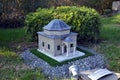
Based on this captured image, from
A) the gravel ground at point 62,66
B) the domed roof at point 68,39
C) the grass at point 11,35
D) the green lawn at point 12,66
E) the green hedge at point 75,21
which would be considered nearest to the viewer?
the green lawn at point 12,66

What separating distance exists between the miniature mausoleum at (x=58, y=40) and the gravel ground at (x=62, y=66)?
783 mm

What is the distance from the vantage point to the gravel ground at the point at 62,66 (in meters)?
9.23

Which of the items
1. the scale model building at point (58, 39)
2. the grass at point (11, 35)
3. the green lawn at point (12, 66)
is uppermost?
the scale model building at point (58, 39)

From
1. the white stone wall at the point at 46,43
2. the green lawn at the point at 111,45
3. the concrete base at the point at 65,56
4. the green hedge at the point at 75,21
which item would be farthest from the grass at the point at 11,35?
the green lawn at the point at 111,45

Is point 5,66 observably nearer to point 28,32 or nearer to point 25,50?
point 25,50

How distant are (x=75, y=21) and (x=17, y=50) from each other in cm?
380

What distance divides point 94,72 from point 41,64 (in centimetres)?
264

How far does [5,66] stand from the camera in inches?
391

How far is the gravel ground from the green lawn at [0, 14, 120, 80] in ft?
1.06

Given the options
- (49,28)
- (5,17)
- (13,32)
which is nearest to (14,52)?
(49,28)

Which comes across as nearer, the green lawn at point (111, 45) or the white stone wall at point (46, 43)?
the green lawn at point (111, 45)

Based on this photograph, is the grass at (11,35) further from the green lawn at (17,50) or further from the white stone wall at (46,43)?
the white stone wall at (46,43)

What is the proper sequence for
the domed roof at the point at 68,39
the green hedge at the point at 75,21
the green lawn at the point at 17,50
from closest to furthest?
1. the green lawn at the point at 17,50
2. the domed roof at the point at 68,39
3. the green hedge at the point at 75,21

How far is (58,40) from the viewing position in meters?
10.4
